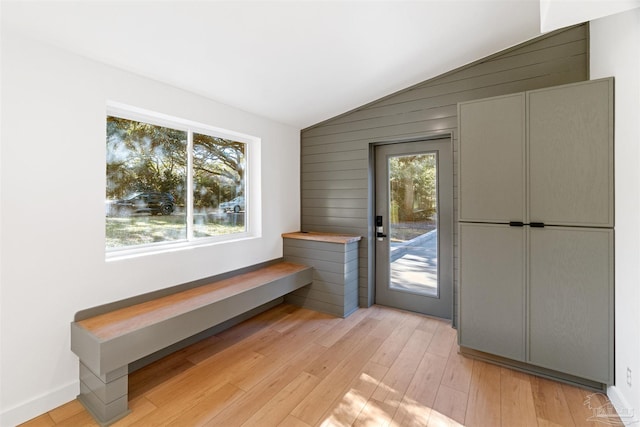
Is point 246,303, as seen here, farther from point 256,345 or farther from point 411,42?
point 411,42

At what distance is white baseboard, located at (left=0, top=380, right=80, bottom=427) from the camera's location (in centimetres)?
175

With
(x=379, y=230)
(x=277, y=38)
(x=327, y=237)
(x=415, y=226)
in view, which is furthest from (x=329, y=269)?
→ (x=277, y=38)

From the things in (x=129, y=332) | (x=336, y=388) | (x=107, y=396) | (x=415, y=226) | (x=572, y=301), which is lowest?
(x=336, y=388)

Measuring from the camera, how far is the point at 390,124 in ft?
11.3

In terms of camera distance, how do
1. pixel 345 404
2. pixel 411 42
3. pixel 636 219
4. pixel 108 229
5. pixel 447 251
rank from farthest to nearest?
pixel 447 251, pixel 411 42, pixel 108 229, pixel 345 404, pixel 636 219

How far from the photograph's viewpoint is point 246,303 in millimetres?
2719

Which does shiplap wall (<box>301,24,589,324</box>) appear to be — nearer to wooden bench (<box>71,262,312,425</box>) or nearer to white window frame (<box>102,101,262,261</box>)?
white window frame (<box>102,101,262,261</box>)

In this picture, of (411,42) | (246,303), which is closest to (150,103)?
(246,303)

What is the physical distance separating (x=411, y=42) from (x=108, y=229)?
9.69 ft

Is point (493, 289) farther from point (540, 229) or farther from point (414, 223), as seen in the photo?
point (414, 223)

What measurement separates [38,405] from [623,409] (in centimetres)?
368

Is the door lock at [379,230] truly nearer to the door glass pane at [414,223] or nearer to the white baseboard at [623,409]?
the door glass pane at [414,223]

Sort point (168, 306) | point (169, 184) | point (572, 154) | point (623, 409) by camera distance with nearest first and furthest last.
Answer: point (623, 409), point (572, 154), point (168, 306), point (169, 184)

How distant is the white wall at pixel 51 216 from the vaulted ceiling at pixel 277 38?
0.63ft
